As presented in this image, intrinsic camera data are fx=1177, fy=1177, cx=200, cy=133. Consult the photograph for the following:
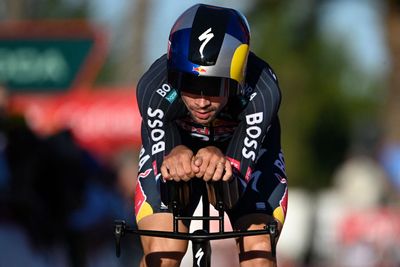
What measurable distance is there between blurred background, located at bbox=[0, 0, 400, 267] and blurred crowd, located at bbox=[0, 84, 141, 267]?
1cm

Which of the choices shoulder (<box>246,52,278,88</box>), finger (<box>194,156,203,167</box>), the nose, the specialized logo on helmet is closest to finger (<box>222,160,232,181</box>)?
finger (<box>194,156,203,167</box>)

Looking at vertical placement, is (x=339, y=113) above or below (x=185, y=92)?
below

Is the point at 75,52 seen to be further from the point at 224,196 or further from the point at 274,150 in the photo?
the point at 224,196

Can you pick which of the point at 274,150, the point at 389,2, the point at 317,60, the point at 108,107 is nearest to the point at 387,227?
the point at 389,2

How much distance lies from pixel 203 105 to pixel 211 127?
0.57 m

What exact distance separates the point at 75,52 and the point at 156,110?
286 inches

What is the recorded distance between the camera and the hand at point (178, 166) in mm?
6668

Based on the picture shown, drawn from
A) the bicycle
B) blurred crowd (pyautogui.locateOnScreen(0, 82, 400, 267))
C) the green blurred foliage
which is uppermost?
the bicycle

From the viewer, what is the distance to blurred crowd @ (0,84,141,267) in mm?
11906

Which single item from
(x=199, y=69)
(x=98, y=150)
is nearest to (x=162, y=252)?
(x=199, y=69)

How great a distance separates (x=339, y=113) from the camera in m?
70.0

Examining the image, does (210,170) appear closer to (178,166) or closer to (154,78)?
(178,166)

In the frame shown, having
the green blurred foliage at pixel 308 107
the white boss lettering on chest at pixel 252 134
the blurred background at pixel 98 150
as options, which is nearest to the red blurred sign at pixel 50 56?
the blurred background at pixel 98 150

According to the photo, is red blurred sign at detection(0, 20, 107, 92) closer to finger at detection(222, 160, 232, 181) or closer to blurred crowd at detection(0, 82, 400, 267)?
blurred crowd at detection(0, 82, 400, 267)
